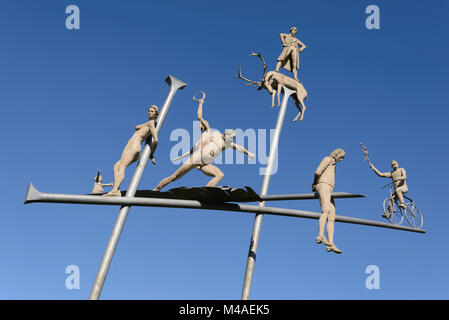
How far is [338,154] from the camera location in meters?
12.4

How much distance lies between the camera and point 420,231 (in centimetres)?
1405

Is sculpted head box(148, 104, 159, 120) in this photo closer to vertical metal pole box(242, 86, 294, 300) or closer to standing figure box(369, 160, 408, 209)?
vertical metal pole box(242, 86, 294, 300)

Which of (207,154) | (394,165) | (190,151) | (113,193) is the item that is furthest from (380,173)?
(113,193)

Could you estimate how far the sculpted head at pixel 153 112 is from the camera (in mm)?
11930

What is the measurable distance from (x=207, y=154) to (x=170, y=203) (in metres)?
1.97

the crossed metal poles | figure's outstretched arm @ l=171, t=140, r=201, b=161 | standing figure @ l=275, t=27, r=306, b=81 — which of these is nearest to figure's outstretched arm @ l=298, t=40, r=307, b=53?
standing figure @ l=275, t=27, r=306, b=81

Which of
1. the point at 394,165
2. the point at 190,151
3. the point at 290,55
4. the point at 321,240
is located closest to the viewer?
the point at 321,240

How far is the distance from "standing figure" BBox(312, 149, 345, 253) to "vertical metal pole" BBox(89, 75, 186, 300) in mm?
3697

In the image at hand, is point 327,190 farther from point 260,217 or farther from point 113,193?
point 113,193

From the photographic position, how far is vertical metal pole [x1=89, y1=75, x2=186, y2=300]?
968 cm

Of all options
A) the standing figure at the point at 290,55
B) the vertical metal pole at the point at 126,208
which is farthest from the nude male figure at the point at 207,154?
the standing figure at the point at 290,55

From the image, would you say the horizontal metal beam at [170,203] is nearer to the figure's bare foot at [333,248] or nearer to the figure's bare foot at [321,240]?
the figure's bare foot at [321,240]
